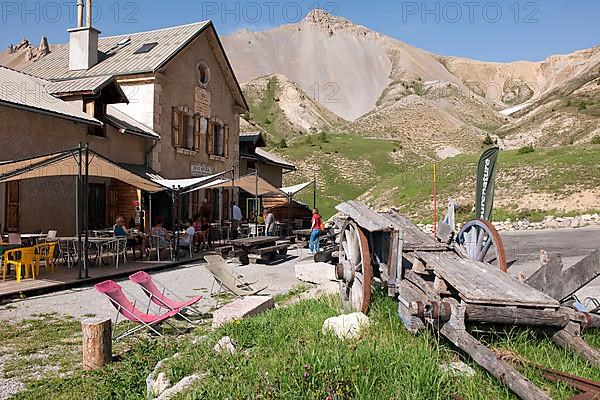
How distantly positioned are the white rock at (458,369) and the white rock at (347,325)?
0.97m

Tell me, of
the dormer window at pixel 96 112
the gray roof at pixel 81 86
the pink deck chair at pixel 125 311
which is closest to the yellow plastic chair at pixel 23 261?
the pink deck chair at pixel 125 311

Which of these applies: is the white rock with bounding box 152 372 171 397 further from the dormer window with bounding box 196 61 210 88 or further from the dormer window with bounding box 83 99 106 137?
the dormer window with bounding box 196 61 210 88

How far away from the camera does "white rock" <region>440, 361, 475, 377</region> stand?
152 inches

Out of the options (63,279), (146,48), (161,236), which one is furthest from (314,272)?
(146,48)

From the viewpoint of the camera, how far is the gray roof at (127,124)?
53.3 feet

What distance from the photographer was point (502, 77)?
16875 centimetres

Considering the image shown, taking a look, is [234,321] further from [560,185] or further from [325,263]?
[560,185]

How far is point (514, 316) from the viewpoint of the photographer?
153 inches

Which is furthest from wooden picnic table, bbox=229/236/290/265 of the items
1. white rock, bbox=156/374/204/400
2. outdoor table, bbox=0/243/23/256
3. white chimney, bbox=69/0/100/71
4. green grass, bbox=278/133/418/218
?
green grass, bbox=278/133/418/218

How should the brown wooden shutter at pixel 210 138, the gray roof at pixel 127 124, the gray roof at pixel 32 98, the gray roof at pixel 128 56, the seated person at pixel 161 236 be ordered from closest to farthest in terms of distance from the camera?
the gray roof at pixel 32 98, the seated person at pixel 161 236, the gray roof at pixel 127 124, the gray roof at pixel 128 56, the brown wooden shutter at pixel 210 138

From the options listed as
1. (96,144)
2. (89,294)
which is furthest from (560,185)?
(89,294)

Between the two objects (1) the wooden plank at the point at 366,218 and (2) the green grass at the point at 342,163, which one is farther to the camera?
(2) the green grass at the point at 342,163

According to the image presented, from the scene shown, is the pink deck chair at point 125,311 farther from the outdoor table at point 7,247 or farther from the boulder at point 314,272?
the outdoor table at point 7,247

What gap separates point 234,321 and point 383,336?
2006 millimetres
